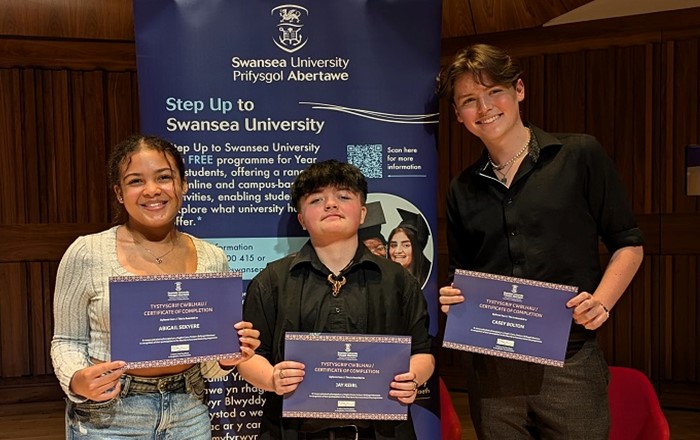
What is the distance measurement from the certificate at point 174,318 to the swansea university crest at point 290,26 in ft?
3.81

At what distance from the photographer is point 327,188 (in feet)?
7.91

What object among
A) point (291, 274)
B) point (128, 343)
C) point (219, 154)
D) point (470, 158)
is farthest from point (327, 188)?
point (470, 158)

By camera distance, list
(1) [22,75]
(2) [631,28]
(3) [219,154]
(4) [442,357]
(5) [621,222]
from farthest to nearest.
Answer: (4) [442,357]
(1) [22,75]
(2) [631,28]
(3) [219,154]
(5) [621,222]

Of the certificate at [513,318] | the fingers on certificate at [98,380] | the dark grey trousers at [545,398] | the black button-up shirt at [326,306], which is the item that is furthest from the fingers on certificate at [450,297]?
the fingers on certificate at [98,380]

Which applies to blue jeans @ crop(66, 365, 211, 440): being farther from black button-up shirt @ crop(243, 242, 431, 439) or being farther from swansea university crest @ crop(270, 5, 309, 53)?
swansea university crest @ crop(270, 5, 309, 53)

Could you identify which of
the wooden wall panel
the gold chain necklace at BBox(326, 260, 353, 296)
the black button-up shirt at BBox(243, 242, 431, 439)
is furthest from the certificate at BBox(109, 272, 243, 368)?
the wooden wall panel

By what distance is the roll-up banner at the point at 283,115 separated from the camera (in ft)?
9.14

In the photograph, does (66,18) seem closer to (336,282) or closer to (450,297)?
(336,282)

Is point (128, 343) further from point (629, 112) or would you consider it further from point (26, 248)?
point (629, 112)

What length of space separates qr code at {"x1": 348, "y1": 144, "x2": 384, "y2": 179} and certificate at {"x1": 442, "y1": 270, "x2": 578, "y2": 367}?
0.77 m

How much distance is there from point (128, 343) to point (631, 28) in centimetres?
478

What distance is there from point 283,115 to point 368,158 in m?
0.41

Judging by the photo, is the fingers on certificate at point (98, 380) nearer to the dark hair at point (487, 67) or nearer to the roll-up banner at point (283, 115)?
the roll-up banner at point (283, 115)

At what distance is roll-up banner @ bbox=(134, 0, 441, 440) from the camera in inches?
110
